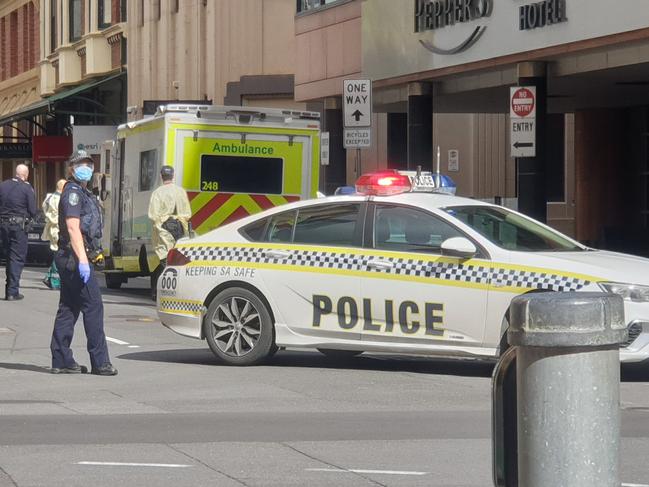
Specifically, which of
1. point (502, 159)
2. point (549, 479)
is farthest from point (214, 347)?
point (502, 159)

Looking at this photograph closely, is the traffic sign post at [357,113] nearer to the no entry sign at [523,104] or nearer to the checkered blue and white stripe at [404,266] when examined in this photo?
the no entry sign at [523,104]

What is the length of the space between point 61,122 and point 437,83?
28.8 meters

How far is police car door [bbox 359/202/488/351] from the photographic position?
11.5m

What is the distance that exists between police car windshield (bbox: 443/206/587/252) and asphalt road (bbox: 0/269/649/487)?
1.13 metres

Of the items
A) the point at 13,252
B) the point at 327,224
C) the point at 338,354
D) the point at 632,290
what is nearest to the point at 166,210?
the point at 13,252

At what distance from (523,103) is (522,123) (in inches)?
10.1

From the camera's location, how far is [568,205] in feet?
114

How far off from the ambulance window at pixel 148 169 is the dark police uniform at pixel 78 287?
8.96m

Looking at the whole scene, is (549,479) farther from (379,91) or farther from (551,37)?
(379,91)

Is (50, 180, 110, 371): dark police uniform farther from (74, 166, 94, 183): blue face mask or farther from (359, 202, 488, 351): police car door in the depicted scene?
(359, 202, 488, 351): police car door

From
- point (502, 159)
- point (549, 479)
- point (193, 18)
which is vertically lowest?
point (549, 479)

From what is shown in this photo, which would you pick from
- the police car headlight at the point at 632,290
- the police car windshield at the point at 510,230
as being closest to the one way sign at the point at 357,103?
the police car windshield at the point at 510,230

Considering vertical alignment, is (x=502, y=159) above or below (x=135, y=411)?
above

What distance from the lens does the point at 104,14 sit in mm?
46656
